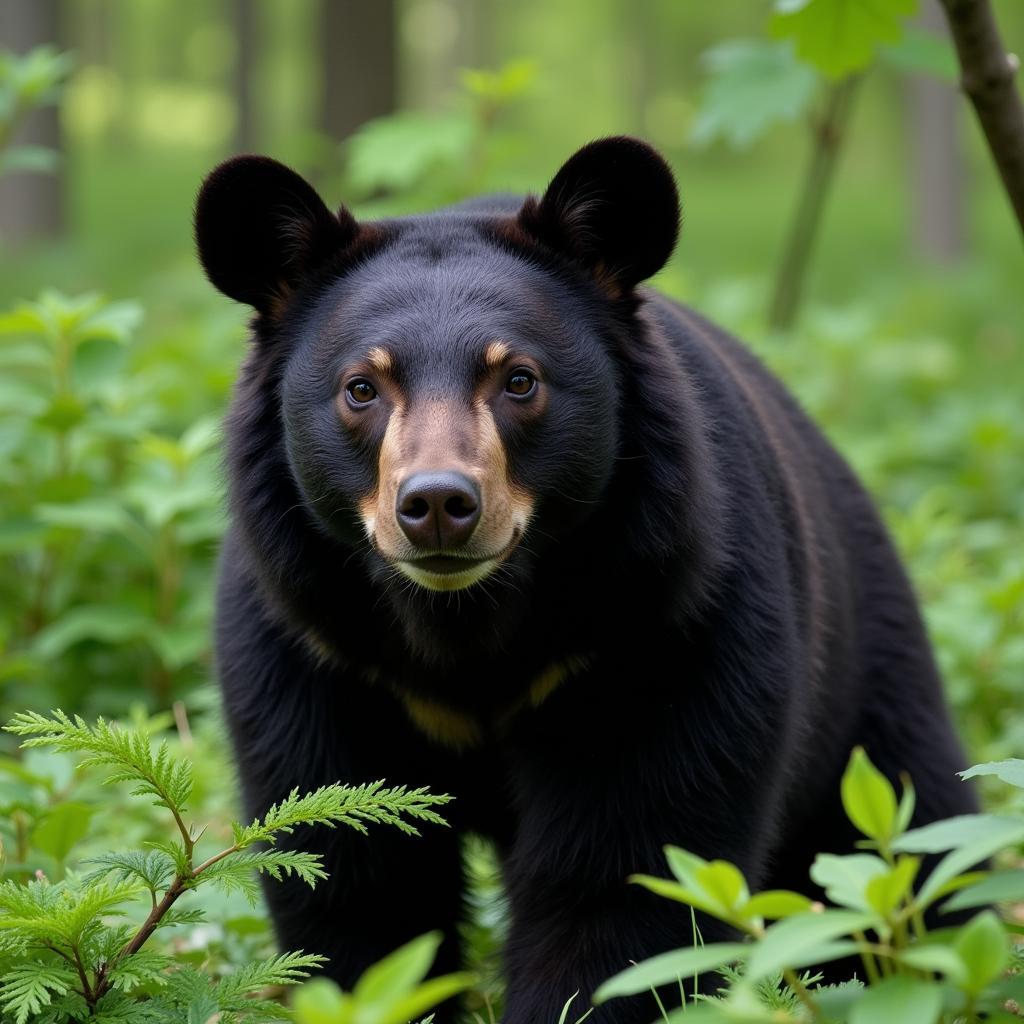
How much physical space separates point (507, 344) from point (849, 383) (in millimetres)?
5594

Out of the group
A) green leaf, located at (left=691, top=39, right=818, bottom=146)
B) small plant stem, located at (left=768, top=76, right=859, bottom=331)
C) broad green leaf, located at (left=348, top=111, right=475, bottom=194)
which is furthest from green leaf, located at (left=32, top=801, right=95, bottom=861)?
small plant stem, located at (left=768, top=76, right=859, bottom=331)

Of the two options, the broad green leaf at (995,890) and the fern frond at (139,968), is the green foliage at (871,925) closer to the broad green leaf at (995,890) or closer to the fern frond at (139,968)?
the broad green leaf at (995,890)

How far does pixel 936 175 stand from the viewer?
15914 millimetres

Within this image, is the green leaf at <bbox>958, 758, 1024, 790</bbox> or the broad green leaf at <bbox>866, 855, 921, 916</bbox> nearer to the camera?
the broad green leaf at <bbox>866, 855, 921, 916</bbox>

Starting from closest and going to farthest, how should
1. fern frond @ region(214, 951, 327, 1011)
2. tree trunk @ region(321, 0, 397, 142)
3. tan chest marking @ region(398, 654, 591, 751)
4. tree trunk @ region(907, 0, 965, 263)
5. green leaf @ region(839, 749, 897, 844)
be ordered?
green leaf @ region(839, 749, 897, 844), fern frond @ region(214, 951, 327, 1011), tan chest marking @ region(398, 654, 591, 751), tree trunk @ region(321, 0, 397, 142), tree trunk @ region(907, 0, 965, 263)

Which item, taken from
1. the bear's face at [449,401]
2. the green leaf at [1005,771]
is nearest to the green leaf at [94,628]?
the bear's face at [449,401]

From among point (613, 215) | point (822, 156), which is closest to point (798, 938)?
point (613, 215)

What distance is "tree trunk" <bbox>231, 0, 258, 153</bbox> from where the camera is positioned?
72.1ft

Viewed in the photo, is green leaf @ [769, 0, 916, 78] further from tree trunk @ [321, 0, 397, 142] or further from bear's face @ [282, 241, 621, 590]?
tree trunk @ [321, 0, 397, 142]

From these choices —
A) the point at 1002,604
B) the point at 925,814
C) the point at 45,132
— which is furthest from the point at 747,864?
the point at 45,132

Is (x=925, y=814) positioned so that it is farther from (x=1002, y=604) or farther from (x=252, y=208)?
(x=252, y=208)

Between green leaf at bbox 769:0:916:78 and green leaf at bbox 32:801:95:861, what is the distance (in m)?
2.23

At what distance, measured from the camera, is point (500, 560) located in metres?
2.81

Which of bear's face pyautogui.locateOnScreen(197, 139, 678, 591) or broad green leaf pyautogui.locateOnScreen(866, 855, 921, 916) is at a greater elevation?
bear's face pyautogui.locateOnScreen(197, 139, 678, 591)
